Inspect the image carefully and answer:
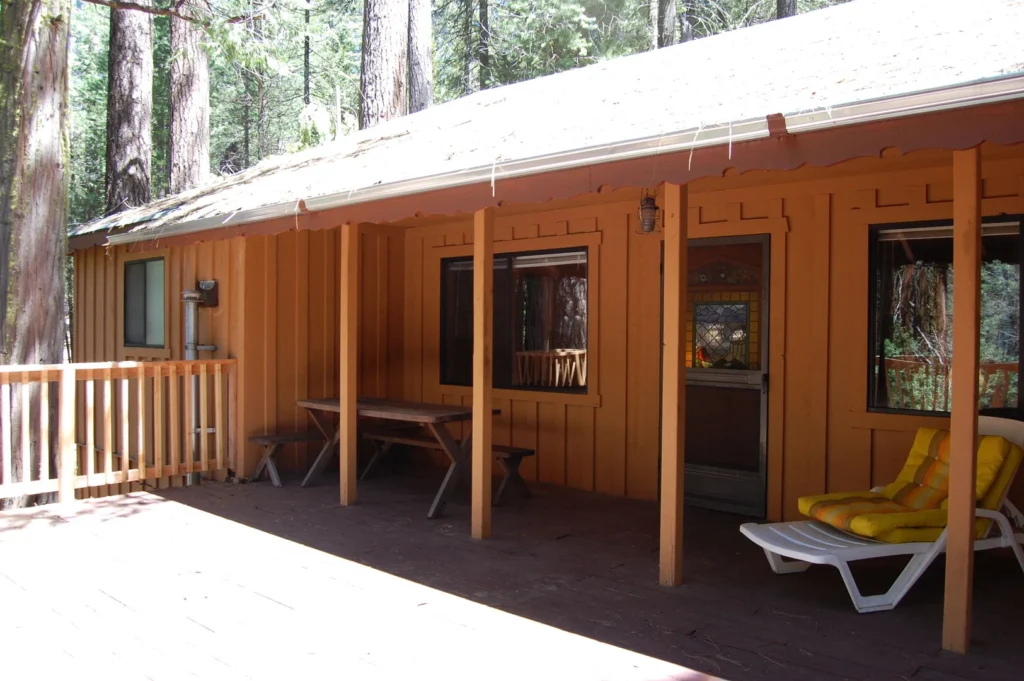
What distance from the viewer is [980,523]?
3900mm

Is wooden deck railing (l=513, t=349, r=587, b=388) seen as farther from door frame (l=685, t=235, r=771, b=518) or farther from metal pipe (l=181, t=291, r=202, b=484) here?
metal pipe (l=181, t=291, r=202, b=484)

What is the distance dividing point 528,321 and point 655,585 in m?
3.28

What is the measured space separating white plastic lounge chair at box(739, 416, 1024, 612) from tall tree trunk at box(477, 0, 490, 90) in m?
16.3

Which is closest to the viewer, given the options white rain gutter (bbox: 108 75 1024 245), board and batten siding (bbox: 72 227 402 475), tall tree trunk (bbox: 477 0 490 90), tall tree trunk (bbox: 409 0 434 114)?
white rain gutter (bbox: 108 75 1024 245)

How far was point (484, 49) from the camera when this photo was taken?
61.7 ft

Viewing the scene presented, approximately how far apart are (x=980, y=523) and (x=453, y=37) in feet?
62.6

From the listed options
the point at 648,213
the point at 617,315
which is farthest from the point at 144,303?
the point at 648,213

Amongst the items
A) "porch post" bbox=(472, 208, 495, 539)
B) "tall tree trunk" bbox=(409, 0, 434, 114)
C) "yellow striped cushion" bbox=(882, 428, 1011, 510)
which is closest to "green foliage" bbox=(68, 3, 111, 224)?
"tall tree trunk" bbox=(409, 0, 434, 114)

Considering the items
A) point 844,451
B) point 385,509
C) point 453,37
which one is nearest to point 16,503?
point 385,509

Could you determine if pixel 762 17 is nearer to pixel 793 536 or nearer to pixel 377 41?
pixel 377 41

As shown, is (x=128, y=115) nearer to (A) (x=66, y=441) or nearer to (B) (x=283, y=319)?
(B) (x=283, y=319)

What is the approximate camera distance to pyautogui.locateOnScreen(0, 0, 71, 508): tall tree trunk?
6.28m

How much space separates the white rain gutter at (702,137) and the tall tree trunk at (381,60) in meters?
7.53

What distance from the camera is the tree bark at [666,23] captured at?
16.2 metres
